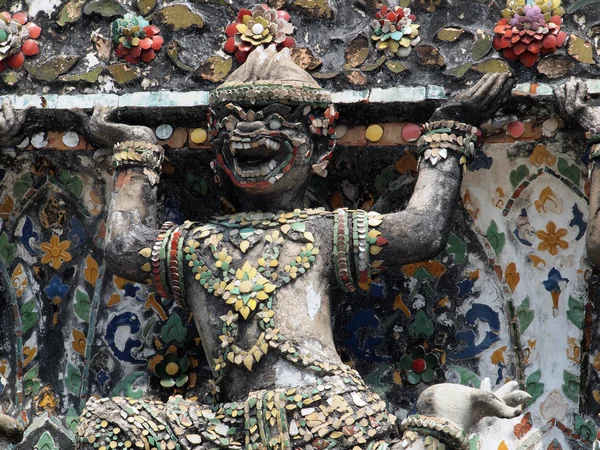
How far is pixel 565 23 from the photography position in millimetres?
7078

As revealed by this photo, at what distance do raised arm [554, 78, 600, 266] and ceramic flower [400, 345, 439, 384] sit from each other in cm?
74

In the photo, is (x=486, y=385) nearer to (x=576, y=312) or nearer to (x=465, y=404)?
(x=465, y=404)

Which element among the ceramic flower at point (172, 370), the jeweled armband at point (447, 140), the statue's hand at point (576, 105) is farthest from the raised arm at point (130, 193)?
the statue's hand at point (576, 105)

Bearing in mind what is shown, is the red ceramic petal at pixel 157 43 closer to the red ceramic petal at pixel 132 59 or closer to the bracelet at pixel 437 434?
the red ceramic petal at pixel 132 59

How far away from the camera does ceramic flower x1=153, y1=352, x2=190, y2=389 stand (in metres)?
7.20

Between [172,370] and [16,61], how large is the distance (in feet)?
4.28

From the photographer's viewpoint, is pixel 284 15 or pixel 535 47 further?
pixel 284 15

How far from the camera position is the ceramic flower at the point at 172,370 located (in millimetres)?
7199

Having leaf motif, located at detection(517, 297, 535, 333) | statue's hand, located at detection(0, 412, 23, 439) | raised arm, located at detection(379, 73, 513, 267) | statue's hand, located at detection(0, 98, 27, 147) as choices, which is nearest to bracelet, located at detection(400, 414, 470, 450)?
raised arm, located at detection(379, 73, 513, 267)

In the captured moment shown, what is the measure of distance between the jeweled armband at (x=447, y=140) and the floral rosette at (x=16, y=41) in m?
1.57

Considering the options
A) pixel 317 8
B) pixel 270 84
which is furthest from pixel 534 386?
pixel 317 8

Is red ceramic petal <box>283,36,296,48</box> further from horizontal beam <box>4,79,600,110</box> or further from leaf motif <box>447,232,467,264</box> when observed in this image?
leaf motif <box>447,232,467,264</box>

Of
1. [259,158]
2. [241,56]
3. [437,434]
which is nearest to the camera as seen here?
[437,434]

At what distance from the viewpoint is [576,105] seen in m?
6.79
